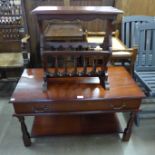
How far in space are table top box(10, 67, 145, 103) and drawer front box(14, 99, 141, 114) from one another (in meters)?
0.04

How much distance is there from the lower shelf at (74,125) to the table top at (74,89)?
1.34 ft

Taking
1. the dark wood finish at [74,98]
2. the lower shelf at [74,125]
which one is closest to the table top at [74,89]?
the dark wood finish at [74,98]

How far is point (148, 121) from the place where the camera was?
7.04 ft

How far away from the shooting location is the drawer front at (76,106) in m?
1.53

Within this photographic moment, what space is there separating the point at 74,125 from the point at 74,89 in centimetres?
42

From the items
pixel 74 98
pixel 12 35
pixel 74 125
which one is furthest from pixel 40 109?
pixel 12 35

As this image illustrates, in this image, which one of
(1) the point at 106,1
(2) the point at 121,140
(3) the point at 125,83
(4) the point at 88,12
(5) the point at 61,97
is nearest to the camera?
(4) the point at 88,12

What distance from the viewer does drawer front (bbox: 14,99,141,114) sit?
1.53 meters

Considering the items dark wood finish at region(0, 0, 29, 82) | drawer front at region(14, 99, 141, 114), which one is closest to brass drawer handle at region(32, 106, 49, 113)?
drawer front at region(14, 99, 141, 114)

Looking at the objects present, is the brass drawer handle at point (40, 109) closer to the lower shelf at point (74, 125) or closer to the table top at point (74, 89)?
the table top at point (74, 89)

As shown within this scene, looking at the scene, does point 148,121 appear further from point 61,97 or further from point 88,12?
point 88,12

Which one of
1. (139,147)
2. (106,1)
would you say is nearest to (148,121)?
(139,147)

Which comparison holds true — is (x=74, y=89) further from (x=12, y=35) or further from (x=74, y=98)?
(x=12, y=35)

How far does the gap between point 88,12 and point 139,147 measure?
4.17 feet
